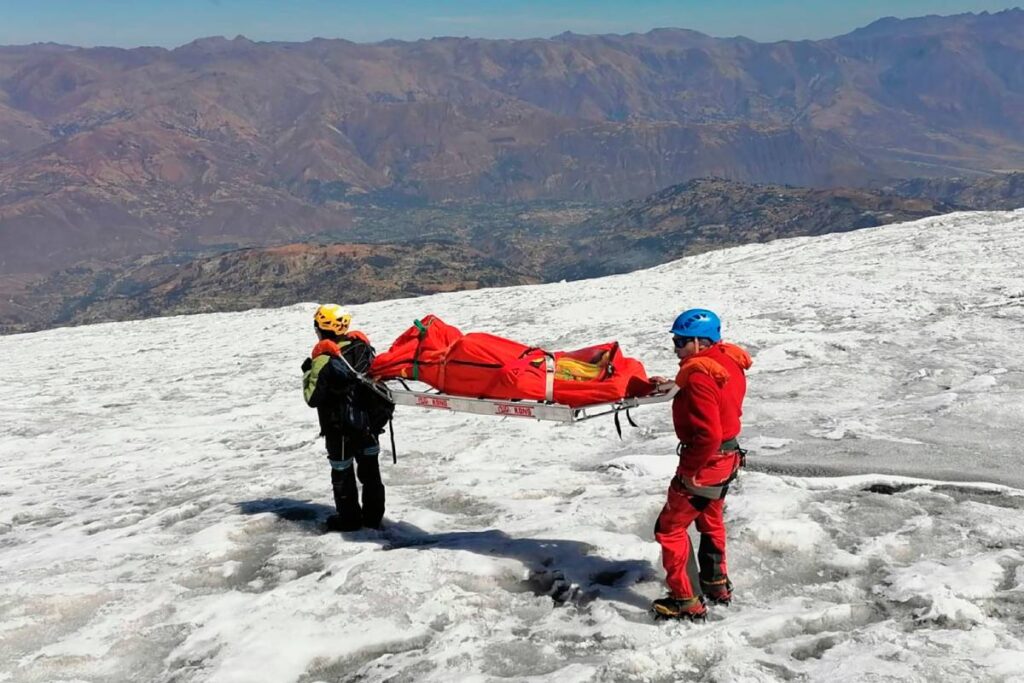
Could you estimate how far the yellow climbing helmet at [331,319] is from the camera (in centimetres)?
870

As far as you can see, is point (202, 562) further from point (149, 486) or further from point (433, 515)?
point (149, 486)

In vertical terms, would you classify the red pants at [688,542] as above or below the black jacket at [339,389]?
below

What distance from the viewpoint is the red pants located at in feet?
21.4

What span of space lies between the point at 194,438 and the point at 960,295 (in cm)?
1834

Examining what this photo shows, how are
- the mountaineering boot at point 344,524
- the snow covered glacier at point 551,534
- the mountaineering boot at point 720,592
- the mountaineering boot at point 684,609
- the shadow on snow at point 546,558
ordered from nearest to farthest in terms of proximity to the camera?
the snow covered glacier at point 551,534 → the mountaineering boot at point 684,609 → the mountaineering boot at point 720,592 → the shadow on snow at point 546,558 → the mountaineering boot at point 344,524

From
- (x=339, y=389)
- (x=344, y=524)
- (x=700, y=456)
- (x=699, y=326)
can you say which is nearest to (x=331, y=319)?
(x=339, y=389)

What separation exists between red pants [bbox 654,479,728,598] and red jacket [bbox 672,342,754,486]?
0.84ft

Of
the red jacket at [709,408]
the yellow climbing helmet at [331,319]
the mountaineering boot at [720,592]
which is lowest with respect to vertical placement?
the mountaineering boot at [720,592]

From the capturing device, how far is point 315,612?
705 cm

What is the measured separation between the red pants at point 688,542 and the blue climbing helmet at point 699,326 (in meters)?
1.33

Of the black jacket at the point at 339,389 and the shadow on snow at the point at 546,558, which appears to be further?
the black jacket at the point at 339,389

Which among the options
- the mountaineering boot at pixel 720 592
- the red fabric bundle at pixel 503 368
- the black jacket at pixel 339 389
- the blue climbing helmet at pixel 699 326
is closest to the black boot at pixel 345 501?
the black jacket at pixel 339 389

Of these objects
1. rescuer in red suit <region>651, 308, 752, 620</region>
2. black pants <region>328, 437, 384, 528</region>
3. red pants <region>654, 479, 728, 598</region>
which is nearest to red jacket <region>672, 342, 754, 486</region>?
rescuer in red suit <region>651, 308, 752, 620</region>

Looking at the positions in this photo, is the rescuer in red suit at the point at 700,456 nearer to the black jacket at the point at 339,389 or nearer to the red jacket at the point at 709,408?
the red jacket at the point at 709,408
